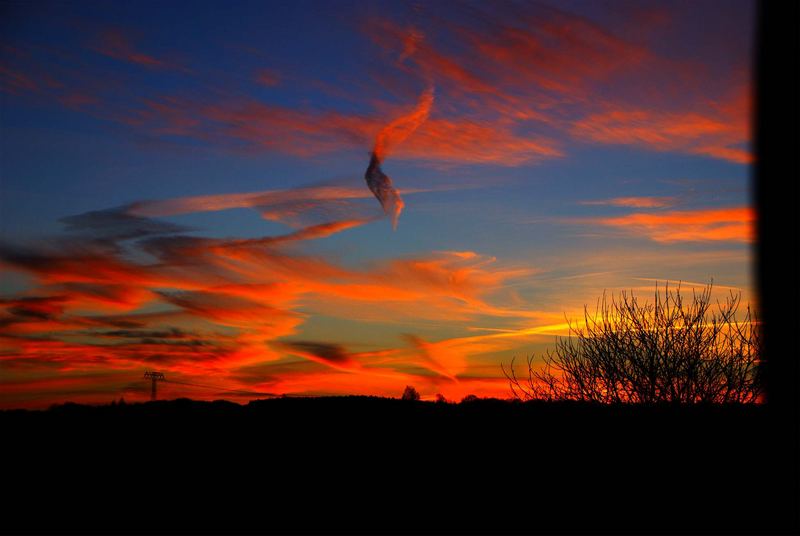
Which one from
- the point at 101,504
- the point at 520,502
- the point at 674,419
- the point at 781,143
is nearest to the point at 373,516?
the point at 520,502

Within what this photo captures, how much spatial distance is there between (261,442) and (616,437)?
4108mm

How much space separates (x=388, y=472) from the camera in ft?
24.0

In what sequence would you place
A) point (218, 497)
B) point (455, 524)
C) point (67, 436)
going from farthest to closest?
point (67, 436) < point (218, 497) < point (455, 524)

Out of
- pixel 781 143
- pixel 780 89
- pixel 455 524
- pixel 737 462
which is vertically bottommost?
pixel 455 524

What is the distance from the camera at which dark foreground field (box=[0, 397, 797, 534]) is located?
20.3 ft

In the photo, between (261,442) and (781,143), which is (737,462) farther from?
(261,442)

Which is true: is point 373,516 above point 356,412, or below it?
below

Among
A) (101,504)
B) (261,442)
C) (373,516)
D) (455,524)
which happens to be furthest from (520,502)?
(101,504)

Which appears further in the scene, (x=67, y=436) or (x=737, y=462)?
(x=67, y=436)

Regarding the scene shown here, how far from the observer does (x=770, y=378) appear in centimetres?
884

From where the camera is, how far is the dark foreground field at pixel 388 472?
6180 mm

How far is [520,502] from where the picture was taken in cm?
662

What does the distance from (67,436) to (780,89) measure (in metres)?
9.62

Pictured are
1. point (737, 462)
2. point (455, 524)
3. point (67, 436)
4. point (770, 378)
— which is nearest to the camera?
point (455, 524)
